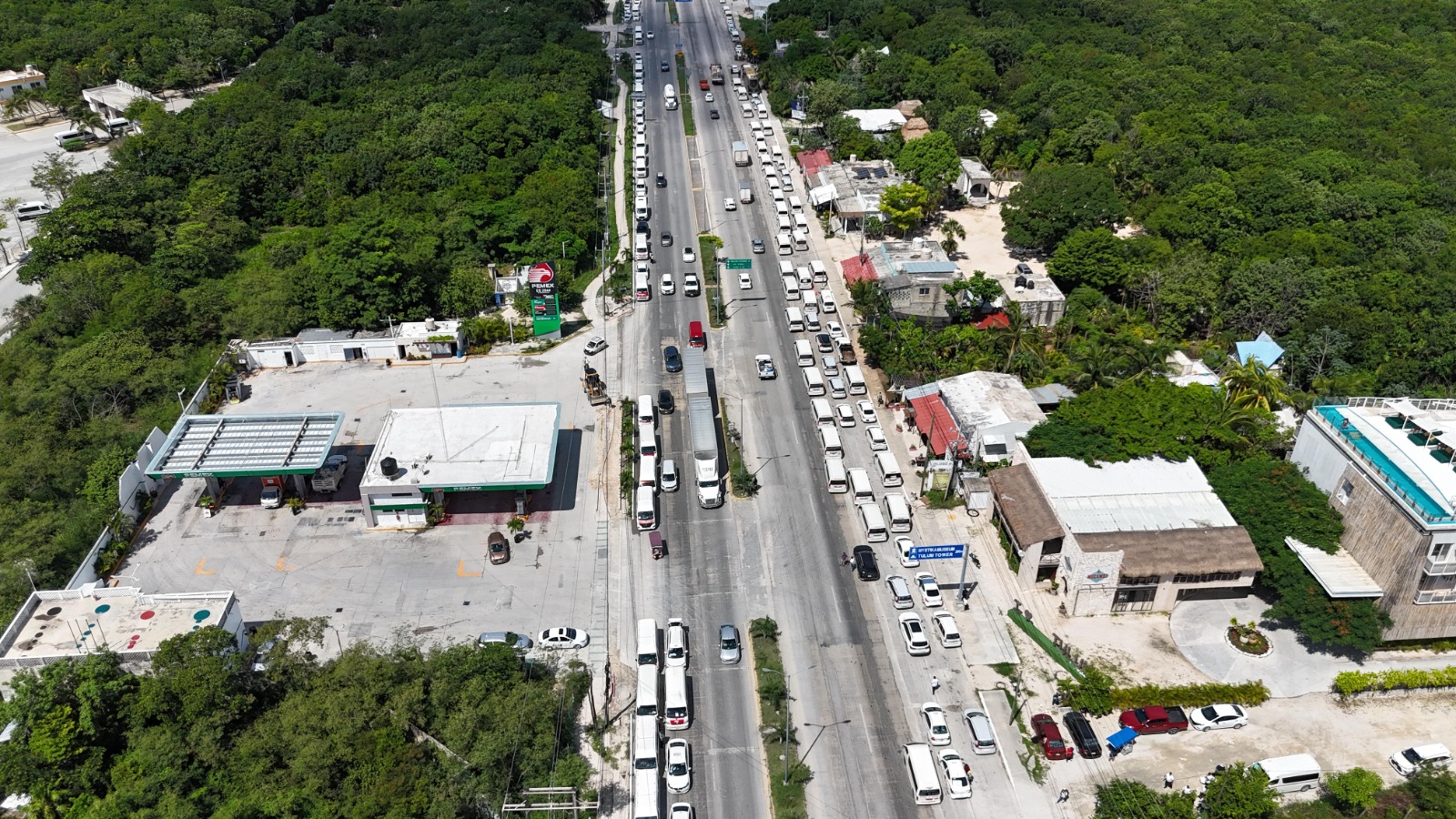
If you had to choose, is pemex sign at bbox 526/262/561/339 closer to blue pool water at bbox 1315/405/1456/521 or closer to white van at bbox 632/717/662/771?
white van at bbox 632/717/662/771

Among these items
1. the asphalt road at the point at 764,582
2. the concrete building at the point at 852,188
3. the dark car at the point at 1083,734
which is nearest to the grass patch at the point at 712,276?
the asphalt road at the point at 764,582

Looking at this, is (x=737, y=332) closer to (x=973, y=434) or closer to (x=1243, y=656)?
(x=973, y=434)

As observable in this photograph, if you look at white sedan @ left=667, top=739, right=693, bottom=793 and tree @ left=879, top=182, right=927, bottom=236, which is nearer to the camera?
white sedan @ left=667, top=739, right=693, bottom=793

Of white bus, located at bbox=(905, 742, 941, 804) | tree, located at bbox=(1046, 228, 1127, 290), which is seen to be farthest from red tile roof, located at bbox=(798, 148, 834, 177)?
white bus, located at bbox=(905, 742, 941, 804)

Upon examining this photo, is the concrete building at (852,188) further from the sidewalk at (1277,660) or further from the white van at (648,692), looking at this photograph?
the white van at (648,692)

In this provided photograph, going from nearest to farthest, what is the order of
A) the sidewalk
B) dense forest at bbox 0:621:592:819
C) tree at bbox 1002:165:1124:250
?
1. dense forest at bbox 0:621:592:819
2. the sidewalk
3. tree at bbox 1002:165:1124:250

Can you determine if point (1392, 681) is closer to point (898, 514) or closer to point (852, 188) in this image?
point (898, 514)

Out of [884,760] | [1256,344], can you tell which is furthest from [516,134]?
[884,760]
